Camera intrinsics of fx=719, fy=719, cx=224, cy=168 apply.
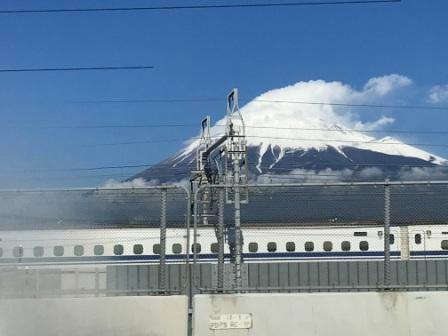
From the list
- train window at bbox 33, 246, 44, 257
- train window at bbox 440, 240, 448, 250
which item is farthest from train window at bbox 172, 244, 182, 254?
train window at bbox 440, 240, 448, 250

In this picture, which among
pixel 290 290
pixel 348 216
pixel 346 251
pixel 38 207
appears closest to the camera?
pixel 290 290

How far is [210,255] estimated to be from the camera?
28.0 metres

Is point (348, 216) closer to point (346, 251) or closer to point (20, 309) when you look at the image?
point (346, 251)

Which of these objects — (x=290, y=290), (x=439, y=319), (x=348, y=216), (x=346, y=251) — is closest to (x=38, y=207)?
(x=290, y=290)

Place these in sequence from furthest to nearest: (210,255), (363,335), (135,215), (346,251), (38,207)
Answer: (346,251) < (135,215) < (210,255) < (38,207) < (363,335)

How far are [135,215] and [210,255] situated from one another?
14.6 feet

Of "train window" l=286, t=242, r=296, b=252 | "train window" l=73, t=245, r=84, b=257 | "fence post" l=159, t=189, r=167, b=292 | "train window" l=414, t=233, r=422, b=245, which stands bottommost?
"fence post" l=159, t=189, r=167, b=292

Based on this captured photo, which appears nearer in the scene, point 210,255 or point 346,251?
point 210,255

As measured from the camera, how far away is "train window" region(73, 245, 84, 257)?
16.3m

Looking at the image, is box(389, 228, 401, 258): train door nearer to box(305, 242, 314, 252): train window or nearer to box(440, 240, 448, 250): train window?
box(305, 242, 314, 252): train window

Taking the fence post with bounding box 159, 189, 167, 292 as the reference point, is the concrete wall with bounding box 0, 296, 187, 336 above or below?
below

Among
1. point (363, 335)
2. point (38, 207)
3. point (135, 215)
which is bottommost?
point (363, 335)

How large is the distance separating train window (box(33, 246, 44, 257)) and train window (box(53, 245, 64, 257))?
3.04ft

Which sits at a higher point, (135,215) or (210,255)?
(135,215)
